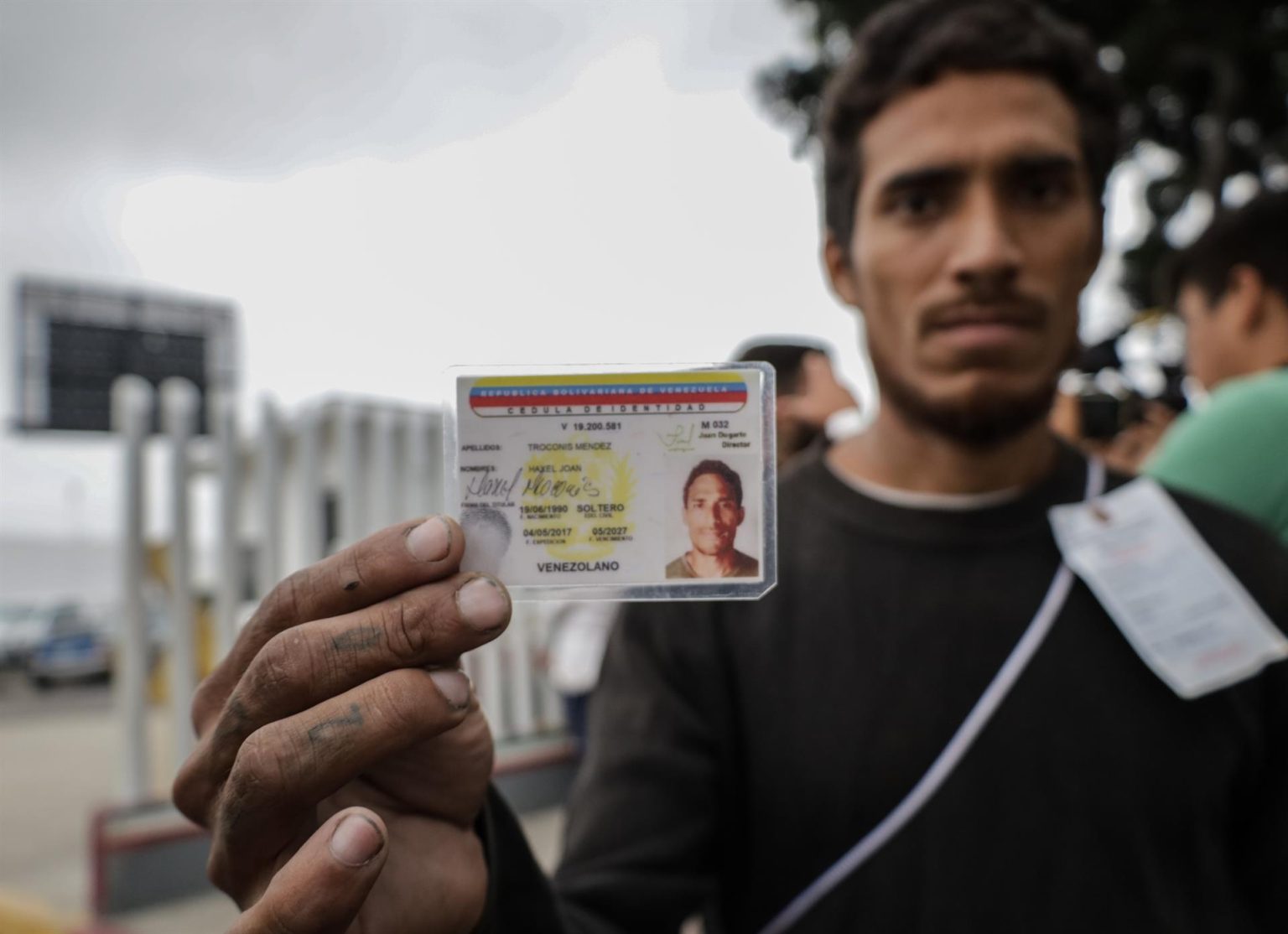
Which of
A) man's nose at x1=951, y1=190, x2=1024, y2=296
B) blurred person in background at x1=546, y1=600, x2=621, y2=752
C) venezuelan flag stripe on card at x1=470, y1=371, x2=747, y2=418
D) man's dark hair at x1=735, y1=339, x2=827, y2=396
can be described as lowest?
blurred person in background at x1=546, y1=600, x2=621, y2=752

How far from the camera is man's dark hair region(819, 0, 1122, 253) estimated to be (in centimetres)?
129

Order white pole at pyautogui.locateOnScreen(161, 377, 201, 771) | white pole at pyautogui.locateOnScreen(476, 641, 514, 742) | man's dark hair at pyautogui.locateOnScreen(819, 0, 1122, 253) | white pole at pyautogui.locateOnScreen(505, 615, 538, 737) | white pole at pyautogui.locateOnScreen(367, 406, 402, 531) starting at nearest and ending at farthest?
man's dark hair at pyautogui.locateOnScreen(819, 0, 1122, 253) → white pole at pyautogui.locateOnScreen(161, 377, 201, 771) → white pole at pyautogui.locateOnScreen(367, 406, 402, 531) → white pole at pyautogui.locateOnScreen(476, 641, 514, 742) → white pole at pyautogui.locateOnScreen(505, 615, 538, 737)

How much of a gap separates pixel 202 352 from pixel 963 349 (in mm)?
13547

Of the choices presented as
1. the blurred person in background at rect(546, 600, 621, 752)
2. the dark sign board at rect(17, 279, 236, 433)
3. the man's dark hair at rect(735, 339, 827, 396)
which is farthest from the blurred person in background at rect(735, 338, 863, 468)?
the dark sign board at rect(17, 279, 236, 433)

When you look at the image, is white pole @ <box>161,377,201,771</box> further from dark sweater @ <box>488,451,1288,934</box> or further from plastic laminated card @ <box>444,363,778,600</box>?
plastic laminated card @ <box>444,363,778,600</box>

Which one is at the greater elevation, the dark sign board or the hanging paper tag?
the dark sign board

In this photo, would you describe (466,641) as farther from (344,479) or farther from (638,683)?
(344,479)

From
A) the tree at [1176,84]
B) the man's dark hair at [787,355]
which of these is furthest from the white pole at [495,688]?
the tree at [1176,84]

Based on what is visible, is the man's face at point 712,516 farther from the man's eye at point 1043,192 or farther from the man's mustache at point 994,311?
the man's eye at point 1043,192

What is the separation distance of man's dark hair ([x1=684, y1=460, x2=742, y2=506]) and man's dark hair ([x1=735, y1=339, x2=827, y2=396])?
278mm

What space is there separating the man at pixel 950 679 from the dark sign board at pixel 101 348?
10.9 metres

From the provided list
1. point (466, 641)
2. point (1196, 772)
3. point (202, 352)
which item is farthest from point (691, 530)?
point (202, 352)

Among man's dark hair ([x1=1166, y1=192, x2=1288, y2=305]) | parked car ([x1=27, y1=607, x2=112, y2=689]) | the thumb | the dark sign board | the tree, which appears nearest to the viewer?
the thumb

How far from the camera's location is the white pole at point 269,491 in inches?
131
